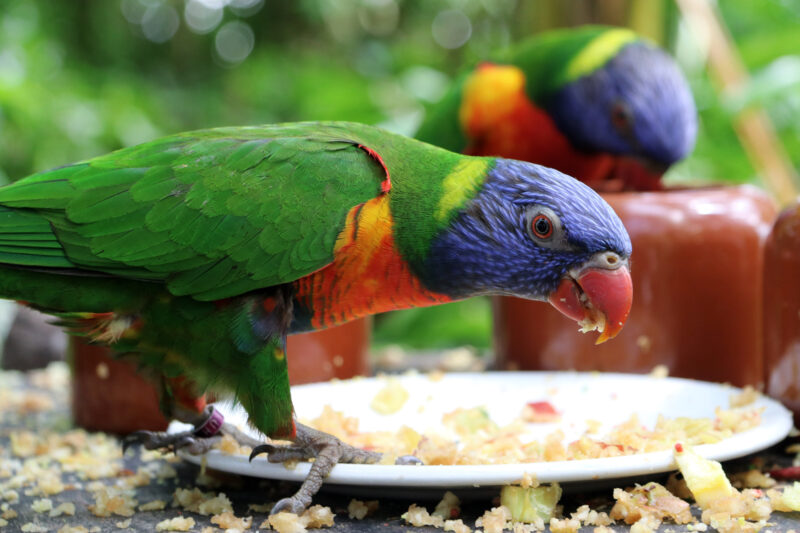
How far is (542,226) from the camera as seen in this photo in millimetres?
1639

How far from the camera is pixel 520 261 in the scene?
1.67 meters

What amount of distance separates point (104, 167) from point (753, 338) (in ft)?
6.28

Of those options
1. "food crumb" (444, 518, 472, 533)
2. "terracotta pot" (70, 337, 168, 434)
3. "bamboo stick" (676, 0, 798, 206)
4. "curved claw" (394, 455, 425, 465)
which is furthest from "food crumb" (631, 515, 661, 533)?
"bamboo stick" (676, 0, 798, 206)

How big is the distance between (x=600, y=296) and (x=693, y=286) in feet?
3.06

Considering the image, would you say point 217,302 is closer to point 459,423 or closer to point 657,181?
point 459,423

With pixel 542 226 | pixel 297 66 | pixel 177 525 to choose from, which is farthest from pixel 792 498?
pixel 297 66

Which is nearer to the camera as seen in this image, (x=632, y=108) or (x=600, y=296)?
(x=600, y=296)

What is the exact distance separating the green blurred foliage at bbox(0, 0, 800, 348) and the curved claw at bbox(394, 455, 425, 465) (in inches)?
106

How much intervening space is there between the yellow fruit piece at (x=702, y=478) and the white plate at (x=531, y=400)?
0.02 metres

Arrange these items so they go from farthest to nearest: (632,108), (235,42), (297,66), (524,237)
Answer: (235,42) < (297,66) < (632,108) < (524,237)

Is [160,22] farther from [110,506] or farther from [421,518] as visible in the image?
[421,518]

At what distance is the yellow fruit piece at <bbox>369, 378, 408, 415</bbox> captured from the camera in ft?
7.26

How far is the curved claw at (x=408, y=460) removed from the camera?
5.53 ft

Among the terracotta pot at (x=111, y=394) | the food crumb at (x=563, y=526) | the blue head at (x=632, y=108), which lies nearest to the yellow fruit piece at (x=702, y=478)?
the food crumb at (x=563, y=526)
